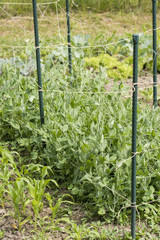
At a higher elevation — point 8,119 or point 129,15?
point 129,15

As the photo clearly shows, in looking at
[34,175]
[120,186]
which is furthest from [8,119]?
[120,186]

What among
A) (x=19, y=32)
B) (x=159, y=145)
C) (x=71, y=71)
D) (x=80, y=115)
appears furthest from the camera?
(x=19, y=32)

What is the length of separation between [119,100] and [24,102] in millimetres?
850

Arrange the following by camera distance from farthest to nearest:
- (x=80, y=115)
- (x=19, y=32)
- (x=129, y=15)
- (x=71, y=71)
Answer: (x=129, y=15) → (x=19, y=32) → (x=71, y=71) → (x=80, y=115)

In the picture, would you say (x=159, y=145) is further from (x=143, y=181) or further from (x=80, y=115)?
(x=80, y=115)

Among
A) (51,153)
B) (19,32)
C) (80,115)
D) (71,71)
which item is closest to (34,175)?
(51,153)

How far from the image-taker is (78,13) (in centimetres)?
773

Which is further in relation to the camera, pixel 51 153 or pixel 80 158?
pixel 51 153

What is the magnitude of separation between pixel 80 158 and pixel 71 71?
1.60 m

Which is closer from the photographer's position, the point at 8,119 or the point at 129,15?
the point at 8,119

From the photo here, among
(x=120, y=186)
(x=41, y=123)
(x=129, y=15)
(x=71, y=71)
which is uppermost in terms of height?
(x=129, y=15)

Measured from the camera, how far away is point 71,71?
3.71 metres

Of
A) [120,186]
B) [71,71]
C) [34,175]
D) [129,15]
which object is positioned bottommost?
[34,175]

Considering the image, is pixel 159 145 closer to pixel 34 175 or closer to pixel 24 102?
pixel 34 175
